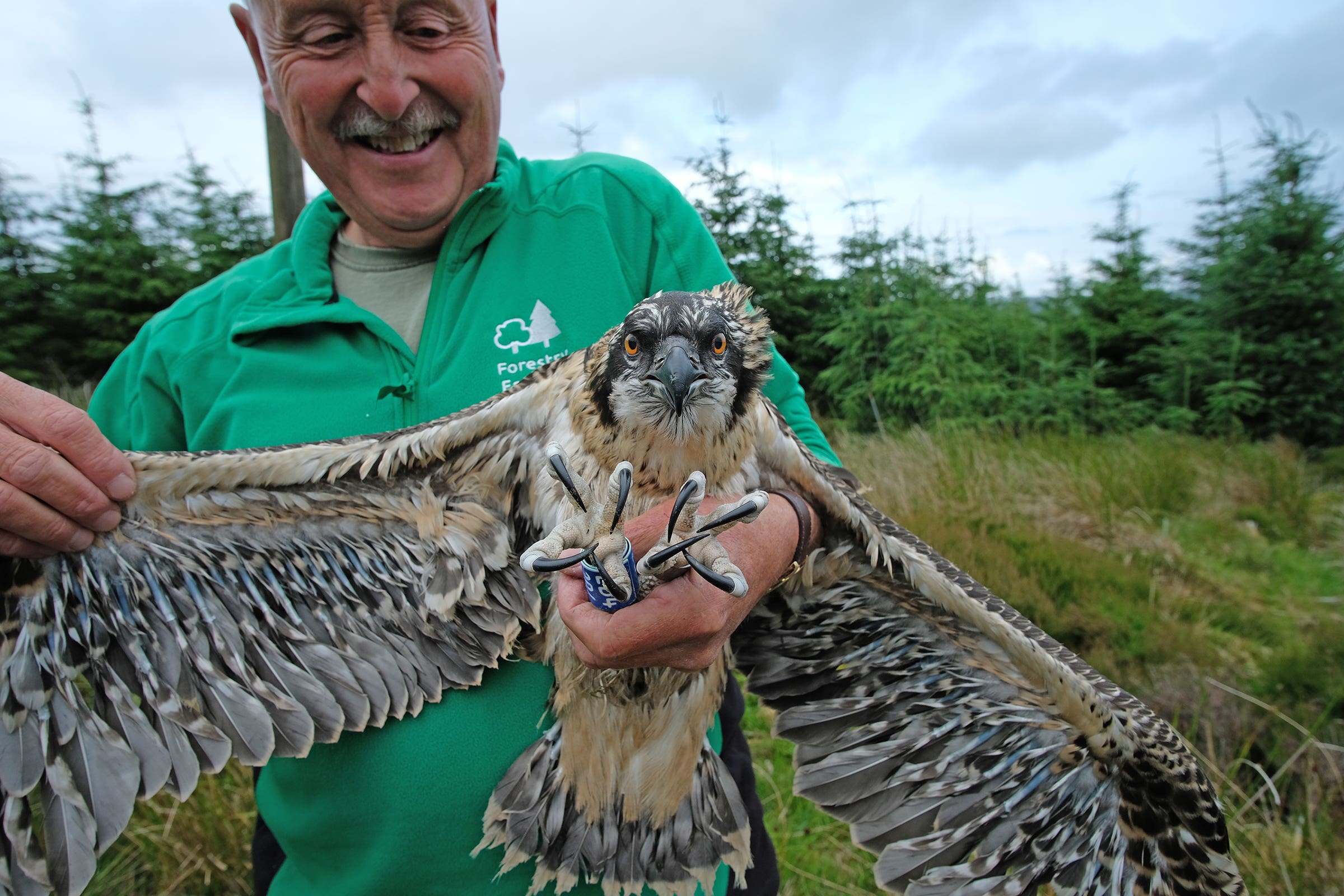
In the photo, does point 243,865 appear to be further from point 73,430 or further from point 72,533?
point 73,430

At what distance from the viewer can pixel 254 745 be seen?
2223 millimetres

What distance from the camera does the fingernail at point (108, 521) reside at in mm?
2125

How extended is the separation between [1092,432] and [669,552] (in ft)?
42.9

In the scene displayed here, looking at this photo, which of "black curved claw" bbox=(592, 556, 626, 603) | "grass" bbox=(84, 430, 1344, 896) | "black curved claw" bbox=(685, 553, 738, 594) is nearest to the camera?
"black curved claw" bbox=(685, 553, 738, 594)

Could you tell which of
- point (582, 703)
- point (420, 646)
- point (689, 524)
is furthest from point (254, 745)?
point (689, 524)

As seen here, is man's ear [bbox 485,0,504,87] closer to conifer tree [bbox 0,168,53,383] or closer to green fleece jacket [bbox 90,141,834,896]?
green fleece jacket [bbox 90,141,834,896]

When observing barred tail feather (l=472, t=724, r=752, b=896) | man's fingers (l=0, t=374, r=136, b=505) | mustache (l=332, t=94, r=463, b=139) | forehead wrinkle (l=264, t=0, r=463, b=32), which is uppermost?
forehead wrinkle (l=264, t=0, r=463, b=32)

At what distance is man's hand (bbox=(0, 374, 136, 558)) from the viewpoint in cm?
185

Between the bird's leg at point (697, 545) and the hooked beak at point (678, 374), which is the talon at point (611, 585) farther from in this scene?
the hooked beak at point (678, 374)

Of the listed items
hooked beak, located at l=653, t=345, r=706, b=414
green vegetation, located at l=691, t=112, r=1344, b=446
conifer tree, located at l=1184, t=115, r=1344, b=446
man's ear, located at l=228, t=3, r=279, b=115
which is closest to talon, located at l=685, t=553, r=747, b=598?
hooked beak, located at l=653, t=345, r=706, b=414

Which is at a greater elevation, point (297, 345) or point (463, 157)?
point (463, 157)

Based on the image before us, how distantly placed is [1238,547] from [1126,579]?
10.2ft

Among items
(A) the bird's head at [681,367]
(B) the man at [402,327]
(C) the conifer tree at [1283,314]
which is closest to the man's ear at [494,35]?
(B) the man at [402,327]

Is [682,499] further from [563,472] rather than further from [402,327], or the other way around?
[402,327]
